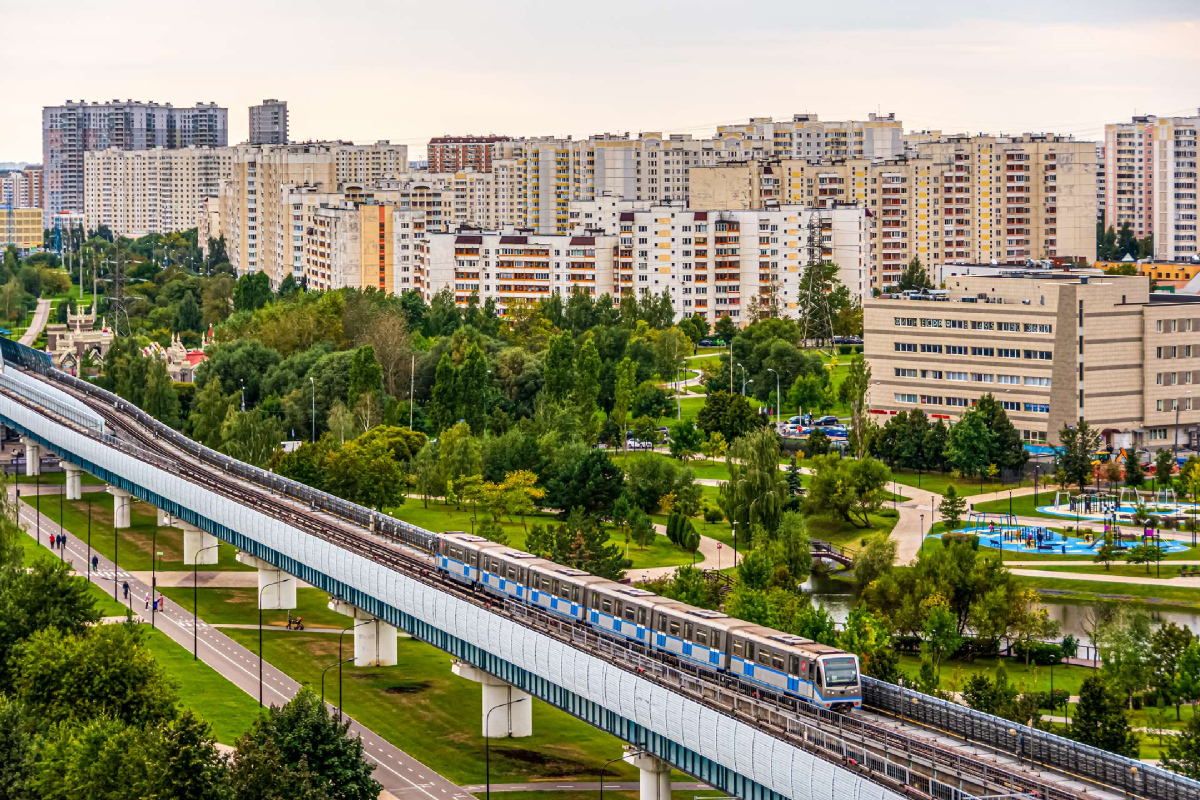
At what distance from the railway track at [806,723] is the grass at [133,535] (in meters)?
24.2

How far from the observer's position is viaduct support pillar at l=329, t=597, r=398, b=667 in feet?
270

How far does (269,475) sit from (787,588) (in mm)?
30670

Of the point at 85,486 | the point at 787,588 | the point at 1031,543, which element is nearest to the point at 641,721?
Answer: the point at 787,588

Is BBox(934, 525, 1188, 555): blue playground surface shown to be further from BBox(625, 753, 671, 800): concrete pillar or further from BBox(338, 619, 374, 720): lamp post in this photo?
BBox(625, 753, 671, 800): concrete pillar

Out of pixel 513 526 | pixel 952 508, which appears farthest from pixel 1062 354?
pixel 513 526

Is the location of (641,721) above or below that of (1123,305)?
below

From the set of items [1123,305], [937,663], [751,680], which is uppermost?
[1123,305]

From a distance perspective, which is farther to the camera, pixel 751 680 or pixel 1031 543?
pixel 1031 543

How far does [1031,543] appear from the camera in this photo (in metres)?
112

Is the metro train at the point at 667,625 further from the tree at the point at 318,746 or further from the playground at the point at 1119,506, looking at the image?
the playground at the point at 1119,506

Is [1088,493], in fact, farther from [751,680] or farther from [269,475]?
[751,680]

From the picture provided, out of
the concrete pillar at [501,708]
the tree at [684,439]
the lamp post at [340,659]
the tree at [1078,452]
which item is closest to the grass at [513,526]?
the tree at [684,439]

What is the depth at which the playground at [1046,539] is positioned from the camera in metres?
110

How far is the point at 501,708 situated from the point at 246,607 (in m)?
27.6
